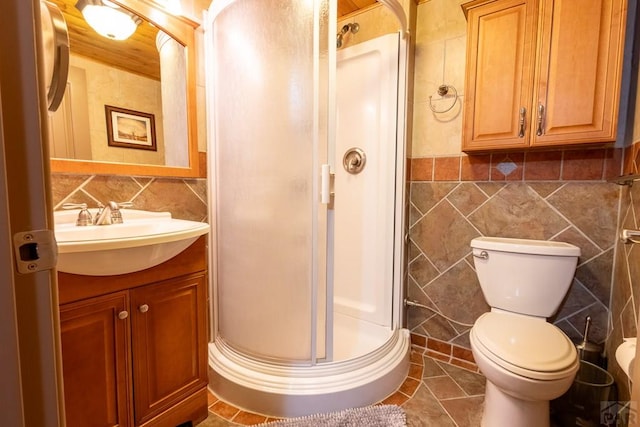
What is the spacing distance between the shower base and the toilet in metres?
0.46

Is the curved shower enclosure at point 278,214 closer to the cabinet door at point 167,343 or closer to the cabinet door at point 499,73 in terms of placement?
the cabinet door at point 167,343

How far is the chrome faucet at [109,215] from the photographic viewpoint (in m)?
1.13

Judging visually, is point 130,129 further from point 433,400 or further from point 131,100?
point 433,400

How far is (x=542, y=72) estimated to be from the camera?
132 cm

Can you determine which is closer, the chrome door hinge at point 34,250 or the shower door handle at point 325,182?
the chrome door hinge at point 34,250

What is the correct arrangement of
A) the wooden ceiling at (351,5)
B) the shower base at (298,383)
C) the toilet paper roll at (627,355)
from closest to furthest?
1. the toilet paper roll at (627,355)
2. the shower base at (298,383)
3. the wooden ceiling at (351,5)

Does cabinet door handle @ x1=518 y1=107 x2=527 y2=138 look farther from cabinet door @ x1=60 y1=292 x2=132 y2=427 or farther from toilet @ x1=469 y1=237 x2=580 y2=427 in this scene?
cabinet door @ x1=60 y1=292 x2=132 y2=427

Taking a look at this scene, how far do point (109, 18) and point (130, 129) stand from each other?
454 millimetres

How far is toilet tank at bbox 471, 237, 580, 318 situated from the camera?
133cm

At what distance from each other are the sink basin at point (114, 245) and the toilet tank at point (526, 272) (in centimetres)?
132

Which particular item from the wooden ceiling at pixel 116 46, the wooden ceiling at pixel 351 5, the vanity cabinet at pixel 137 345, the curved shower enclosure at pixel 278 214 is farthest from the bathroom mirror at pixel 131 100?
the wooden ceiling at pixel 351 5

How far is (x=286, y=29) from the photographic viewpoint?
1212 mm

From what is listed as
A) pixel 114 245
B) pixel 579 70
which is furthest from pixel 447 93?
pixel 114 245

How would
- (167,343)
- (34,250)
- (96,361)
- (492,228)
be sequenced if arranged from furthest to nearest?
(492,228)
(167,343)
(96,361)
(34,250)
